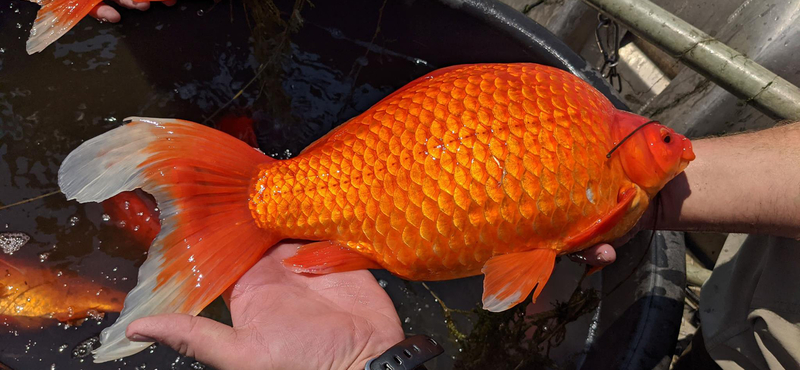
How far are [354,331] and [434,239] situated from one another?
0.30m

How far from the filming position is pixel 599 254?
1.26 metres

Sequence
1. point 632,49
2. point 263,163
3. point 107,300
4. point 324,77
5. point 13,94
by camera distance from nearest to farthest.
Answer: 1. point 263,163
2. point 107,300
3. point 13,94
4. point 324,77
5. point 632,49

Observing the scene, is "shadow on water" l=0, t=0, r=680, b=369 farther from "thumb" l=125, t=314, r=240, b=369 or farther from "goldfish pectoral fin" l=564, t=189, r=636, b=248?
"thumb" l=125, t=314, r=240, b=369

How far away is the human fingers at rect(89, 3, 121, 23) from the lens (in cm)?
175

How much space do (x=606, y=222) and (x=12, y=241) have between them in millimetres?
1887

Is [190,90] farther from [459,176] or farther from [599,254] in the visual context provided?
[599,254]

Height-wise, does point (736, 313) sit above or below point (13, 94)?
above

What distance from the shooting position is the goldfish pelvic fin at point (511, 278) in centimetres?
112

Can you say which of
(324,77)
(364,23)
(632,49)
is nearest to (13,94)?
Answer: (324,77)

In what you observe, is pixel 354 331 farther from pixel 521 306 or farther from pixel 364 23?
pixel 364 23

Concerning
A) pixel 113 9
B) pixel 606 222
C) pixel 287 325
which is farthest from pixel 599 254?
pixel 113 9

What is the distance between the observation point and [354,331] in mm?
1151

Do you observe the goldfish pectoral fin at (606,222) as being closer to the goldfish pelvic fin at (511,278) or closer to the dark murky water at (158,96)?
the goldfish pelvic fin at (511,278)

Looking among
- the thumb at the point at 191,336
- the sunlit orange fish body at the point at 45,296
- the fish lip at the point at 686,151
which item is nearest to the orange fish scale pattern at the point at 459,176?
the fish lip at the point at 686,151
